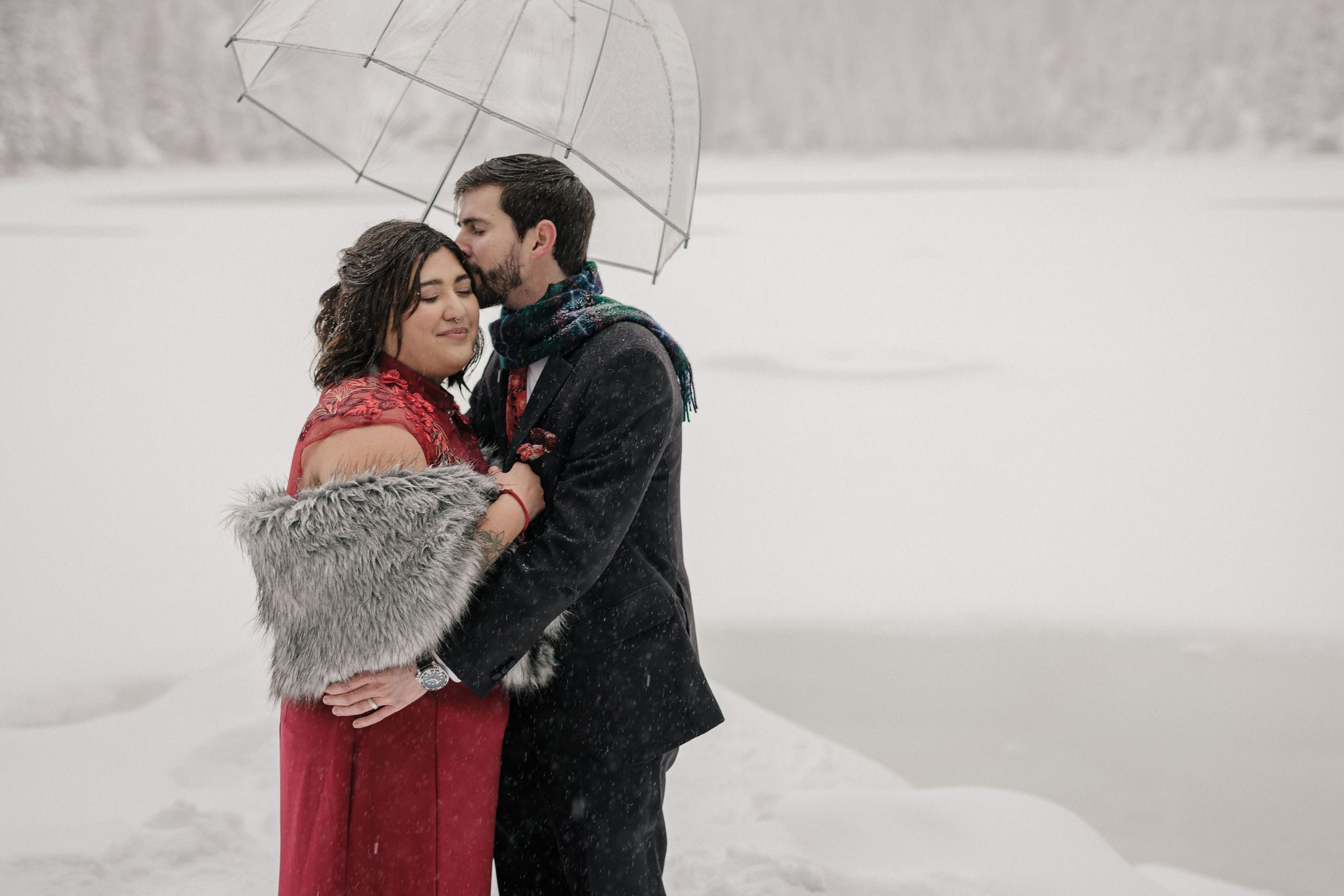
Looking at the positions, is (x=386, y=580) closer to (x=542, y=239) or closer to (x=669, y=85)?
(x=542, y=239)

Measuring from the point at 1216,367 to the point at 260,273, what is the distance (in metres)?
8.69

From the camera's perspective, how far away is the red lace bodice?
1.41 m

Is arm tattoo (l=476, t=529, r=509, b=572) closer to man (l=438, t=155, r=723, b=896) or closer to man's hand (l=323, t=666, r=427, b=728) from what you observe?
man (l=438, t=155, r=723, b=896)

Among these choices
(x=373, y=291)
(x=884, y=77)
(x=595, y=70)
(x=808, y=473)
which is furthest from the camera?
(x=884, y=77)

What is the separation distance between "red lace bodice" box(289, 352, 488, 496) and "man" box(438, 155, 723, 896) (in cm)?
10

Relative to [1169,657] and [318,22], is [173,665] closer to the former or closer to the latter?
[318,22]

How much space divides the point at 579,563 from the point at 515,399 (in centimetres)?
35

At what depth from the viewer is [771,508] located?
219 inches

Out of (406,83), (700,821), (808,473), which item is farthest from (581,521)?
(808,473)

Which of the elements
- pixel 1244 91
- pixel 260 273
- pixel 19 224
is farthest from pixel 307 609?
pixel 1244 91

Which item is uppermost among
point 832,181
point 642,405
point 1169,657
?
point 832,181

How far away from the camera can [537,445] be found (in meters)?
1.56

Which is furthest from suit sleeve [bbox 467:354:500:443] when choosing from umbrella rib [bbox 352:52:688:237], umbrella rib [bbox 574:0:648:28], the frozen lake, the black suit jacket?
the frozen lake

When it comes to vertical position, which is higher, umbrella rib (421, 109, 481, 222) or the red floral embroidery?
umbrella rib (421, 109, 481, 222)
